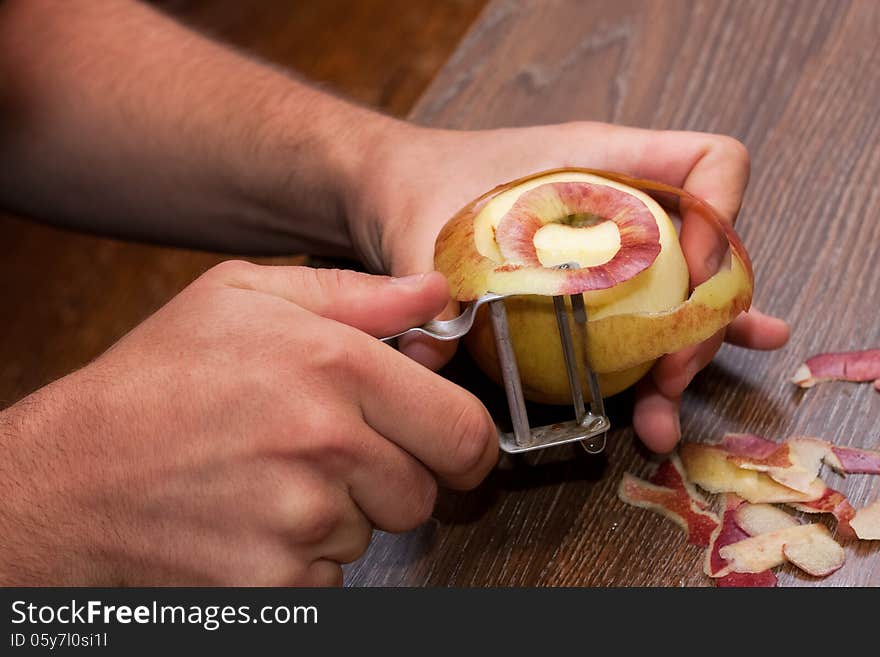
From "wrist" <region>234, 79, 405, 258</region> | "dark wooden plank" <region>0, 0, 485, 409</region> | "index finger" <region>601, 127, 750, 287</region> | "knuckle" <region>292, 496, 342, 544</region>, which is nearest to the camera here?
"knuckle" <region>292, 496, 342, 544</region>

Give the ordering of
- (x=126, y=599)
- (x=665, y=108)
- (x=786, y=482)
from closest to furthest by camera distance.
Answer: (x=126, y=599), (x=786, y=482), (x=665, y=108)

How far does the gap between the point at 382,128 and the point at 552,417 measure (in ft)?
1.04

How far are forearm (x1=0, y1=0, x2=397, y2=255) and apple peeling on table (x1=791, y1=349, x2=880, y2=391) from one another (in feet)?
1.42

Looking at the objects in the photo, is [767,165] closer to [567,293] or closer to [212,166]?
[567,293]

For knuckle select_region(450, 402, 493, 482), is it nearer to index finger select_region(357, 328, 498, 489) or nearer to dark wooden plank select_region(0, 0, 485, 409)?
index finger select_region(357, 328, 498, 489)

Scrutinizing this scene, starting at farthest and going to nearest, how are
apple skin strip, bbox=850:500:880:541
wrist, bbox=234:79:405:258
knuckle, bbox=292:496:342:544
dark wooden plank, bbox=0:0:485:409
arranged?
dark wooden plank, bbox=0:0:485:409, wrist, bbox=234:79:405:258, apple skin strip, bbox=850:500:880:541, knuckle, bbox=292:496:342:544

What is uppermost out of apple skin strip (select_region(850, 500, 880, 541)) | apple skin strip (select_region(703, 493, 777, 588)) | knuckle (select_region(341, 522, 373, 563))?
apple skin strip (select_region(850, 500, 880, 541))

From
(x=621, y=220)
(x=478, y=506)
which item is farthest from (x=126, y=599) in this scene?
(x=621, y=220)

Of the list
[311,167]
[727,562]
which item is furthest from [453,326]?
[311,167]

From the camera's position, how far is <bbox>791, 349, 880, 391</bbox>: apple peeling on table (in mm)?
780

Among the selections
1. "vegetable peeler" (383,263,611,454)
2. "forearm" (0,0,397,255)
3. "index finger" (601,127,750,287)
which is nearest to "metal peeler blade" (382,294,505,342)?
"vegetable peeler" (383,263,611,454)

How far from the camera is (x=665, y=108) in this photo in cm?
102

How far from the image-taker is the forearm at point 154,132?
992mm

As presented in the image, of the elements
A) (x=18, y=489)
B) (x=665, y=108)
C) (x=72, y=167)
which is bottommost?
(x=72, y=167)
